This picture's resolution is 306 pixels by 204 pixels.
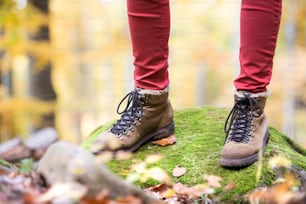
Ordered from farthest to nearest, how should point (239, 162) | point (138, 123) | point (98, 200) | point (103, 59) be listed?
1. point (103, 59)
2. point (138, 123)
3. point (239, 162)
4. point (98, 200)

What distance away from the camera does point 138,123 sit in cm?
191

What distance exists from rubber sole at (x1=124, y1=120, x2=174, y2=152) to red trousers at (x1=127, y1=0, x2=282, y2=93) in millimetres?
173

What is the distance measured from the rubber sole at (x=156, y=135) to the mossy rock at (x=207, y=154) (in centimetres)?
2

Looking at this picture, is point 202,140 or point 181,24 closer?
point 202,140

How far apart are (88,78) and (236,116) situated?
1111 cm

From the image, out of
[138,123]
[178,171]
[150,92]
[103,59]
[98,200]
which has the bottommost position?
[103,59]

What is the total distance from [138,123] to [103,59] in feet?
16.7

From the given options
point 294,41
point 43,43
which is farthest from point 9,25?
point 294,41

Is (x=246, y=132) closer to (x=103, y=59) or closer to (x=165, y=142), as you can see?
(x=165, y=142)

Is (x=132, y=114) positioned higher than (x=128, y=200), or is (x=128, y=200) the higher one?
(x=128, y=200)

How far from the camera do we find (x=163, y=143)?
78.1 inches

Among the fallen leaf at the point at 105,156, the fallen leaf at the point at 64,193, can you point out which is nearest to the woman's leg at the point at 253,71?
the fallen leaf at the point at 105,156

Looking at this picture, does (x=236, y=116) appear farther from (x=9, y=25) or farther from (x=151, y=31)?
(x=9, y=25)

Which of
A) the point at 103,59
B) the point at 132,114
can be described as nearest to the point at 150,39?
the point at 132,114
